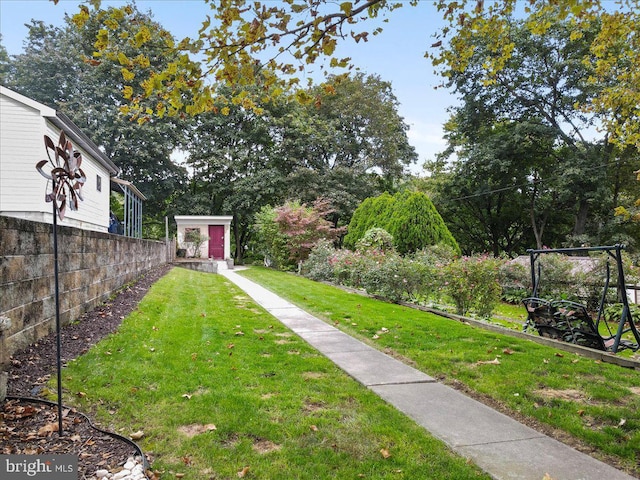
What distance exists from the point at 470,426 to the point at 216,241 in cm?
2412

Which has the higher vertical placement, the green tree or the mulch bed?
the green tree

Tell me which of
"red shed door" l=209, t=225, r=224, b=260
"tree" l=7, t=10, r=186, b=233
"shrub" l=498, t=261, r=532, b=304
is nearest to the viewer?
"shrub" l=498, t=261, r=532, b=304

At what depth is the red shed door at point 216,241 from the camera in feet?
85.5

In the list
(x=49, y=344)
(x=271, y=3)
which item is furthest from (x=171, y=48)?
(x=49, y=344)

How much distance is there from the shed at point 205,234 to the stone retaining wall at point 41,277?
57.9 ft

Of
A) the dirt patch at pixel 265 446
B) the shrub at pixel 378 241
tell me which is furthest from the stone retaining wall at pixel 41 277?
the shrub at pixel 378 241

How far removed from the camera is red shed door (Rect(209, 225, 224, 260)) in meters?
26.1

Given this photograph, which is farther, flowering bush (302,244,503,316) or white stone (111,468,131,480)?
flowering bush (302,244,503,316)

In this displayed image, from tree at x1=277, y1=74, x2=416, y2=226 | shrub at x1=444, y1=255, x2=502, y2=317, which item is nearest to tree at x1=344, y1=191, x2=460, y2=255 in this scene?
shrub at x1=444, y1=255, x2=502, y2=317

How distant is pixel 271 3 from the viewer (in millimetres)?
3891

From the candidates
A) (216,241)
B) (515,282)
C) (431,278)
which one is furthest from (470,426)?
(216,241)

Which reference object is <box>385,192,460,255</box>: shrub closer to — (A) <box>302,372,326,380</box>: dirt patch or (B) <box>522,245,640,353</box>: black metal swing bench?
(B) <box>522,245,640,353</box>: black metal swing bench

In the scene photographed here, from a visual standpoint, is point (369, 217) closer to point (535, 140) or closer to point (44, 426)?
point (535, 140)

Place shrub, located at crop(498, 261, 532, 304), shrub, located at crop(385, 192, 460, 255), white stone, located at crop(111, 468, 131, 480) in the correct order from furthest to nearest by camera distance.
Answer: shrub, located at crop(385, 192, 460, 255)
shrub, located at crop(498, 261, 532, 304)
white stone, located at crop(111, 468, 131, 480)
